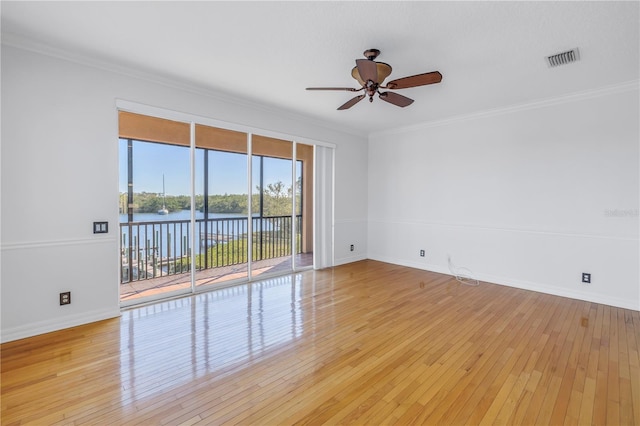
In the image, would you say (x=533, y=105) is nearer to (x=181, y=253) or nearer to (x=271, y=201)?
(x=271, y=201)

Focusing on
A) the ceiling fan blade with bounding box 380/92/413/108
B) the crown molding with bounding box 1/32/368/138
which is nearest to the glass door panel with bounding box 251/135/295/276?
the crown molding with bounding box 1/32/368/138

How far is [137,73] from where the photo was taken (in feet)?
10.7

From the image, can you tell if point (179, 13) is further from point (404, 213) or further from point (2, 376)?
point (404, 213)

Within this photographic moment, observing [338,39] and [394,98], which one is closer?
[338,39]

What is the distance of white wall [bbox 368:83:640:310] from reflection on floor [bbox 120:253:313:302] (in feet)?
7.88

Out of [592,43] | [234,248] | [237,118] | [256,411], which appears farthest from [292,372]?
[592,43]

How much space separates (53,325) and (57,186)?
1.35 metres

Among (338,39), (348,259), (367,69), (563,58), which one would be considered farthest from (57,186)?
(563,58)

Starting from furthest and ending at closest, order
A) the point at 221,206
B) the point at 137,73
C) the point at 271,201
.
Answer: the point at 271,201 → the point at 221,206 → the point at 137,73

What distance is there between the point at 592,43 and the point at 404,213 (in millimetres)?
3573

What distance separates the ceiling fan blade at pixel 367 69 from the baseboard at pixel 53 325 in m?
3.52

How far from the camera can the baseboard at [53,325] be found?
8.77ft

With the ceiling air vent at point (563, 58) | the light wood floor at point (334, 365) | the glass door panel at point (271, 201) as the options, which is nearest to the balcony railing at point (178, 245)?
the glass door panel at point (271, 201)

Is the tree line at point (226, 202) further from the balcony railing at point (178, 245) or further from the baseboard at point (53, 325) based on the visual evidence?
the baseboard at point (53, 325)
